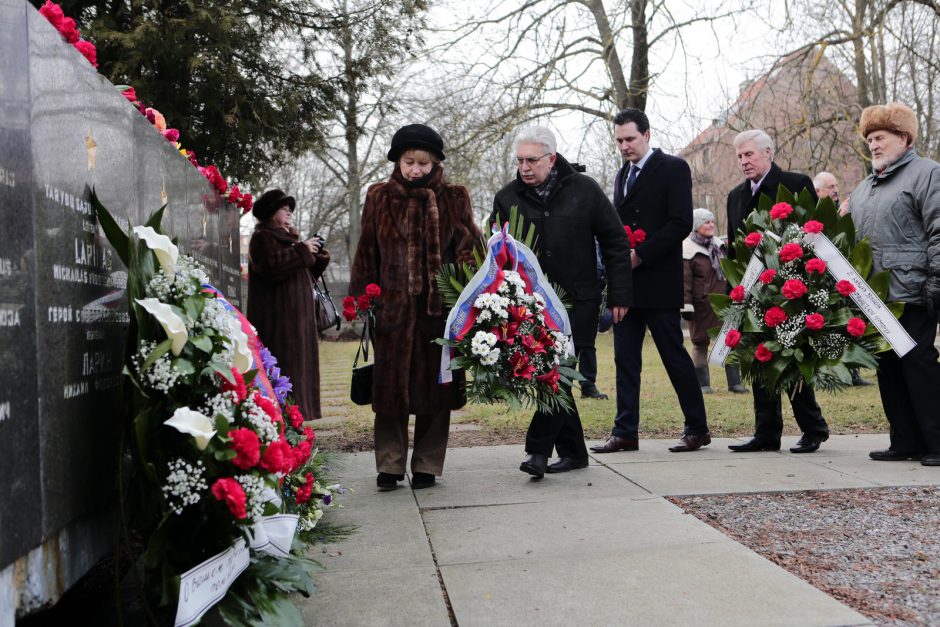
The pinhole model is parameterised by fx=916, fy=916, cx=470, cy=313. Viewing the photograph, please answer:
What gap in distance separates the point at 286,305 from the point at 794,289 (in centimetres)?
367

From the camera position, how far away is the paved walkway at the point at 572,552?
305 centimetres

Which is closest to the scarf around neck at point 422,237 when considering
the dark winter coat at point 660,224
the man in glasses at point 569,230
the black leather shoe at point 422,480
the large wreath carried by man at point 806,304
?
the man in glasses at point 569,230

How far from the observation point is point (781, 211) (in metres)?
5.90

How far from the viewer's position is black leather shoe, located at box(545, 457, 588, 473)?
18.5 feet

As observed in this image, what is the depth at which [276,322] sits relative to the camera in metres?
7.00

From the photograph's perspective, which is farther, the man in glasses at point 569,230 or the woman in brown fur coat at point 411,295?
the man in glasses at point 569,230

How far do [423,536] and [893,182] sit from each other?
3849 millimetres

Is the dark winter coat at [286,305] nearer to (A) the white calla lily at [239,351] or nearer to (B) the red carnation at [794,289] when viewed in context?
(B) the red carnation at [794,289]

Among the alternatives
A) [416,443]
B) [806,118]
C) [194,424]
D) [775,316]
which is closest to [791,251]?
[775,316]

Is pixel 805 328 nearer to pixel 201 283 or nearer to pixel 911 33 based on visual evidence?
pixel 201 283

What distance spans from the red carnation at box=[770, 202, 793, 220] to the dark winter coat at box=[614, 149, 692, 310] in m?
0.61

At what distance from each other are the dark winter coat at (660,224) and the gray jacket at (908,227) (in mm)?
1197

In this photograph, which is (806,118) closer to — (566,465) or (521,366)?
(566,465)

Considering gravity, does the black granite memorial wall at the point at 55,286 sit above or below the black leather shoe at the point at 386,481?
above
